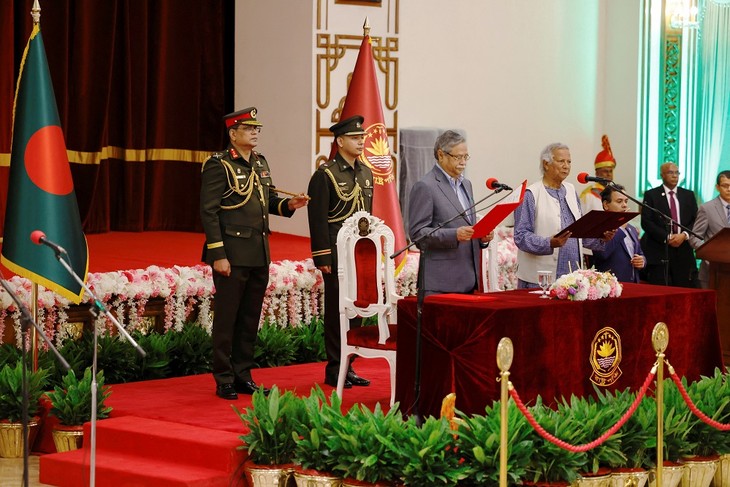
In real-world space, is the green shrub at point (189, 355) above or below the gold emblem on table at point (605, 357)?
below

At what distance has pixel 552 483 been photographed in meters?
5.09

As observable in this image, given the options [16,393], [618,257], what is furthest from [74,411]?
[618,257]

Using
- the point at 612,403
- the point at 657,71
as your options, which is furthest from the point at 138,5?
the point at 612,403

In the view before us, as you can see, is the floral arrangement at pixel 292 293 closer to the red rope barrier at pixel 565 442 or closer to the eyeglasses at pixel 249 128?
the eyeglasses at pixel 249 128

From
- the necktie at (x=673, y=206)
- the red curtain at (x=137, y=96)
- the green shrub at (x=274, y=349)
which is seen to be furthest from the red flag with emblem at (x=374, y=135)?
the red curtain at (x=137, y=96)

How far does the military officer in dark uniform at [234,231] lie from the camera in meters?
6.37

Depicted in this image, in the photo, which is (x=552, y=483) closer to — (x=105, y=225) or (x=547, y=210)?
(x=547, y=210)

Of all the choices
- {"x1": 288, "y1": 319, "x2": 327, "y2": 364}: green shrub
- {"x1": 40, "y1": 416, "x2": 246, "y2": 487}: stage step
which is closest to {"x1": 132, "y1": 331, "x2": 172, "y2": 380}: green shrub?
{"x1": 288, "y1": 319, "x2": 327, "y2": 364}: green shrub

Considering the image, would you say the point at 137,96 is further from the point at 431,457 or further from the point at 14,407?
the point at 431,457

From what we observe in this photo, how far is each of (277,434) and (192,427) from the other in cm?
64

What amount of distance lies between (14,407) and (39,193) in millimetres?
1147

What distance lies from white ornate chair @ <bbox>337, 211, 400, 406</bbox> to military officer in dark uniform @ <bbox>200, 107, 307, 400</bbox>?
0.34 meters

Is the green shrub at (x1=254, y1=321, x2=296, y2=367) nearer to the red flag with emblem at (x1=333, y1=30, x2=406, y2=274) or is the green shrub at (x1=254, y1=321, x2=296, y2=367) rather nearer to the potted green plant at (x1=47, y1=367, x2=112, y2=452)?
the red flag with emblem at (x1=333, y1=30, x2=406, y2=274)

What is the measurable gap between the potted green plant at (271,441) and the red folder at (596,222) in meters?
1.75
